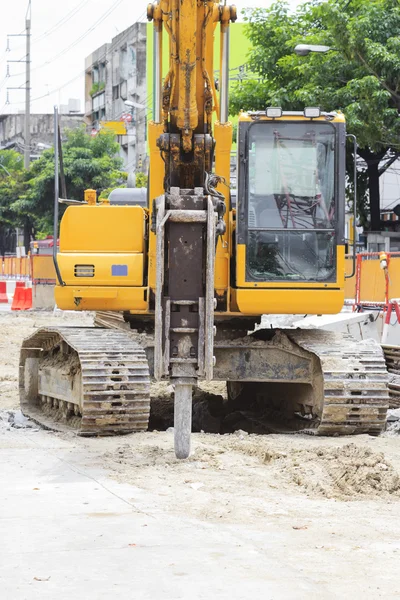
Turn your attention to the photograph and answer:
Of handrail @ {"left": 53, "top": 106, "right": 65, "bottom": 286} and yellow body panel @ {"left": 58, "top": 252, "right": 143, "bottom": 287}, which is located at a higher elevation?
handrail @ {"left": 53, "top": 106, "right": 65, "bottom": 286}

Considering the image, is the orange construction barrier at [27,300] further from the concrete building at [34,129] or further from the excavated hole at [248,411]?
the concrete building at [34,129]

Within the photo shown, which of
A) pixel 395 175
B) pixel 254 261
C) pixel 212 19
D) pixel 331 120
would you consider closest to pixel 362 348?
pixel 254 261

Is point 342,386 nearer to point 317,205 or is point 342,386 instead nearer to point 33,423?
point 317,205

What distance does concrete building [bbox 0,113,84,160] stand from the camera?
8888 cm

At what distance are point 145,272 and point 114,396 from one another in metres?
1.36

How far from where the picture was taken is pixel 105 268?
10688 millimetres

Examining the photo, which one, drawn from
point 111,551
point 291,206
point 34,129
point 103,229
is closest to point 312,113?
point 291,206

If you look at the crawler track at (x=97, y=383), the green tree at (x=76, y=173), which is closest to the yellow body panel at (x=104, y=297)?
the crawler track at (x=97, y=383)

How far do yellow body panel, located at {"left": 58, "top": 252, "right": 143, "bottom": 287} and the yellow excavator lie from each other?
0.5 inches

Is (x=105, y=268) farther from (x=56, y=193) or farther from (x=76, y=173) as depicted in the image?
(x=76, y=173)

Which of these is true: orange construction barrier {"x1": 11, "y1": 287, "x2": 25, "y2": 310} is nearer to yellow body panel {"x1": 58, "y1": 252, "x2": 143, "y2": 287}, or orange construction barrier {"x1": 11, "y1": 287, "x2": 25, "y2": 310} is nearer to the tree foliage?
the tree foliage

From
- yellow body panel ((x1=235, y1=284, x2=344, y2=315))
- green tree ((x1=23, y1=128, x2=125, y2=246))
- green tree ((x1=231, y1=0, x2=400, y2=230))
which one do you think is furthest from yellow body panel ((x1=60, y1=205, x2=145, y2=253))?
green tree ((x1=23, y1=128, x2=125, y2=246))

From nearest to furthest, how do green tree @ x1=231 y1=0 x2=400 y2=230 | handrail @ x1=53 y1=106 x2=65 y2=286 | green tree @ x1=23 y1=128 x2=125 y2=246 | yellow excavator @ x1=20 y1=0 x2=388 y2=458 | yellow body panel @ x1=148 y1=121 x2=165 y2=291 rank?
handrail @ x1=53 y1=106 x2=65 y2=286
yellow excavator @ x1=20 y1=0 x2=388 y2=458
yellow body panel @ x1=148 y1=121 x2=165 y2=291
green tree @ x1=231 y1=0 x2=400 y2=230
green tree @ x1=23 y1=128 x2=125 y2=246

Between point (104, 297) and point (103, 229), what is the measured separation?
699mm
